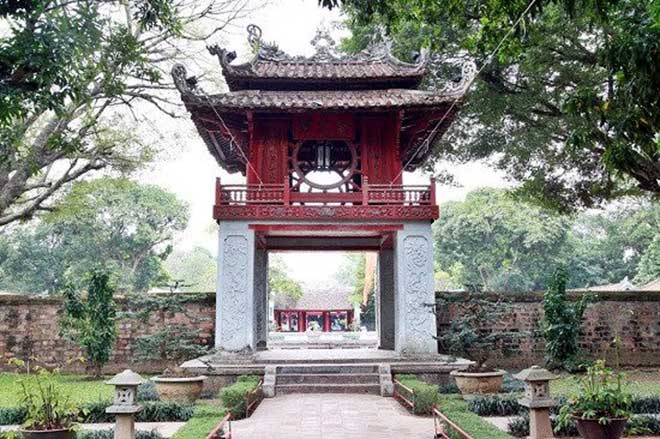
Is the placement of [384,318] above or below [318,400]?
above

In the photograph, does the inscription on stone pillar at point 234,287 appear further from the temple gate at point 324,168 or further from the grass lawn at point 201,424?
the grass lawn at point 201,424

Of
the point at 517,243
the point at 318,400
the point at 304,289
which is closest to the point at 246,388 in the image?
the point at 318,400

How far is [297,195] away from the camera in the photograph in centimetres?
1206

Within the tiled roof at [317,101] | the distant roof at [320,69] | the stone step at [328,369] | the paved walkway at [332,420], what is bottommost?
the paved walkway at [332,420]

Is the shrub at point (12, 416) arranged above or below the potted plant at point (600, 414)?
below

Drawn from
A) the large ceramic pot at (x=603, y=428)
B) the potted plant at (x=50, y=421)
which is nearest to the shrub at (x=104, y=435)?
the potted plant at (x=50, y=421)

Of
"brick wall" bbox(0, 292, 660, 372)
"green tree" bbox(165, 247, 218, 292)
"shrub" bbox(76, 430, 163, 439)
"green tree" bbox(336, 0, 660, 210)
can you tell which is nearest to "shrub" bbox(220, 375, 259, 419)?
"shrub" bbox(76, 430, 163, 439)

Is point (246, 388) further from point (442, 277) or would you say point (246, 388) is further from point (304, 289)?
point (442, 277)

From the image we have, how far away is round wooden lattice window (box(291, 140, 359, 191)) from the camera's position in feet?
40.9

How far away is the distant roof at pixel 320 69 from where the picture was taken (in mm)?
12711

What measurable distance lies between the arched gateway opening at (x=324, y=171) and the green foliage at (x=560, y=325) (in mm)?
3303

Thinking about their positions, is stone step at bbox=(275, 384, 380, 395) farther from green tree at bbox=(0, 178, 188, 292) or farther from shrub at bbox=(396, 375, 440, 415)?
green tree at bbox=(0, 178, 188, 292)

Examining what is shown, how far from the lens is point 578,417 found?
607 centimetres

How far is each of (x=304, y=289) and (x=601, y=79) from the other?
86.9ft
